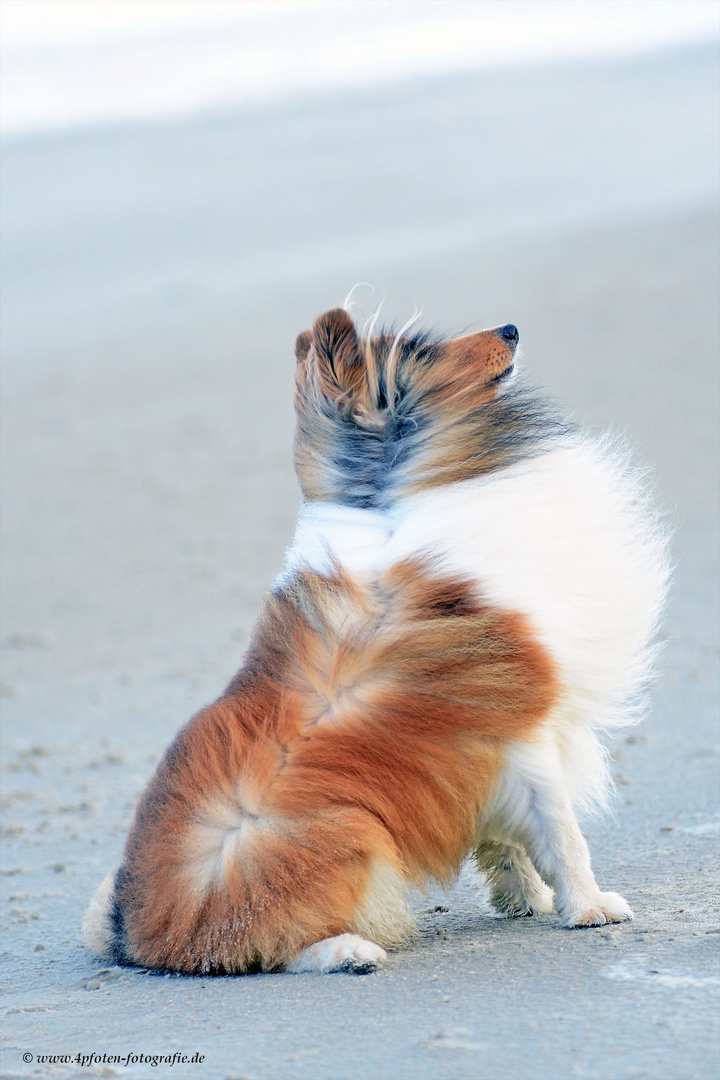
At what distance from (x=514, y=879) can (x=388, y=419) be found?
5.53 feet

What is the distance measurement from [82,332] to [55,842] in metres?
15.7

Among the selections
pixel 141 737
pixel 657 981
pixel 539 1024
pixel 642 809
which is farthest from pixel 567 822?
pixel 141 737

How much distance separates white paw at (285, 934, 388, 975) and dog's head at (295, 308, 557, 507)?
4.54 ft

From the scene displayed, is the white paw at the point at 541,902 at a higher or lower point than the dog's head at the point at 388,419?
lower

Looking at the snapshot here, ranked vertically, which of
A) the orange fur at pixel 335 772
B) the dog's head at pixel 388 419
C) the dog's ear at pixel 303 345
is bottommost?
the orange fur at pixel 335 772

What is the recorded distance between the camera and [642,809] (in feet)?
18.6

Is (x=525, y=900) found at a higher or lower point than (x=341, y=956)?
lower

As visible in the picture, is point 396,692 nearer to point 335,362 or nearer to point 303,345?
point 335,362

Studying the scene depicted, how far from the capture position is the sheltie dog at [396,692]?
3613 mm

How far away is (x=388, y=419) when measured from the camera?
4.12 m

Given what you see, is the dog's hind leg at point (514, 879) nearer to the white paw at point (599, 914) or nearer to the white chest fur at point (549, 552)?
the white paw at point (599, 914)

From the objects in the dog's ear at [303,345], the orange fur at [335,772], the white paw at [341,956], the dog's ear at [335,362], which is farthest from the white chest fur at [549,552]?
the white paw at [341,956]

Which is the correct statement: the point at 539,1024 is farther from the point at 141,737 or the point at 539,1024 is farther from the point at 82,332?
the point at 82,332

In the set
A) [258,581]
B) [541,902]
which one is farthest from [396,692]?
[258,581]
